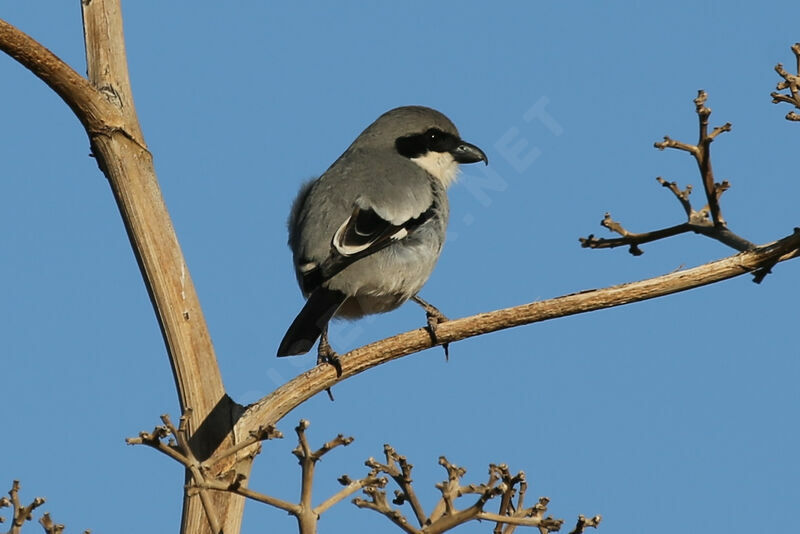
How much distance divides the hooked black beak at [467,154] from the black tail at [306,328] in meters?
1.70

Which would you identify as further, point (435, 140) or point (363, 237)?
point (435, 140)

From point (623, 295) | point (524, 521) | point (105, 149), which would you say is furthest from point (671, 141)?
Result: point (105, 149)

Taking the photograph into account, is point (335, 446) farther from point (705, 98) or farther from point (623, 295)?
point (705, 98)

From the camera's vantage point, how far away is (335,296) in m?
5.41

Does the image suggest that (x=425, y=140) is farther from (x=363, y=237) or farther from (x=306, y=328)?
(x=306, y=328)

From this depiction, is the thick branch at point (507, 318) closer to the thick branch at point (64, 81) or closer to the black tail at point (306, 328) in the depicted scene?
the black tail at point (306, 328)

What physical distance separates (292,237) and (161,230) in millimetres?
1946

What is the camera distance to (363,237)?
5.39 metres

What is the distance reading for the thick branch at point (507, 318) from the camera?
161 inches

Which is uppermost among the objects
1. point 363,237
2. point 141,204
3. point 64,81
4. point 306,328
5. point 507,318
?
point 363,237

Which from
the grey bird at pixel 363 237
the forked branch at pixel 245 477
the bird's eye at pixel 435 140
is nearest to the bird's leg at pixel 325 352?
the grey bird at pixel 363 237

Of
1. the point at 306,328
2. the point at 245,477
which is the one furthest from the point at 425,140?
the point at 245,477

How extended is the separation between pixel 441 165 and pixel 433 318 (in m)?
1.71

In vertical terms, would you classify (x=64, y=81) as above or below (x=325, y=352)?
above
